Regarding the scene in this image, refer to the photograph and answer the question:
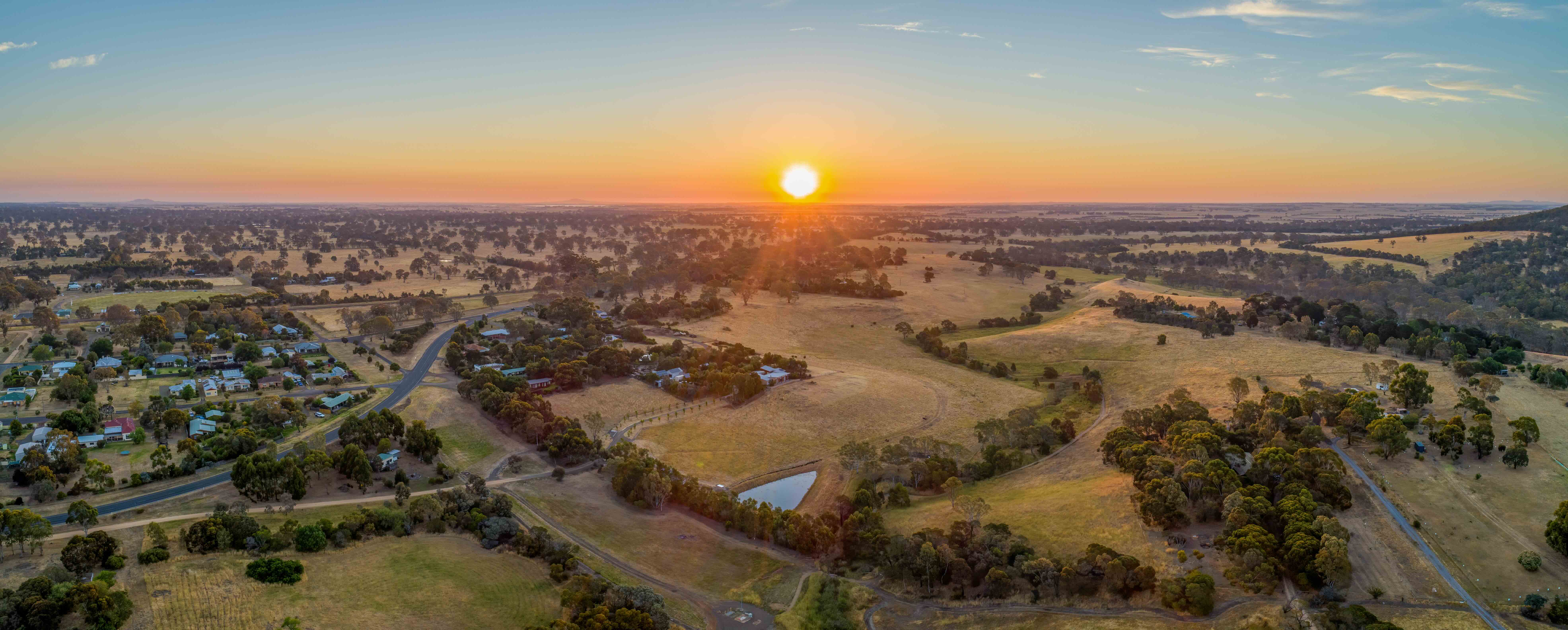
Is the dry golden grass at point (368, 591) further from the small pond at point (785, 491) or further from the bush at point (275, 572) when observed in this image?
the small pond at point (785, 491)

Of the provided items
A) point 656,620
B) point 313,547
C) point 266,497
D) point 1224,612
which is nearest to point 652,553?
point 656,620

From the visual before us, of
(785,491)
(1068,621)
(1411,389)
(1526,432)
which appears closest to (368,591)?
(785,491)

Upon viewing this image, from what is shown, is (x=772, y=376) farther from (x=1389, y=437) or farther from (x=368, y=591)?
(x=1389, y=437)

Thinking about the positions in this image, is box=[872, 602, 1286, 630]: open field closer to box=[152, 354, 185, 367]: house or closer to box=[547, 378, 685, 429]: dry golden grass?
box=[547, 378, 685, 429]: dry golden grass

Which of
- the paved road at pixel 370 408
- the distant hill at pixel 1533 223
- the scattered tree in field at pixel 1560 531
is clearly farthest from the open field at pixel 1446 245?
the paved road at pixel 370 408

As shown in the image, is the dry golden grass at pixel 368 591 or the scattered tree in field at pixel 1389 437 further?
the scattered tree in field at pixel 1389 437
